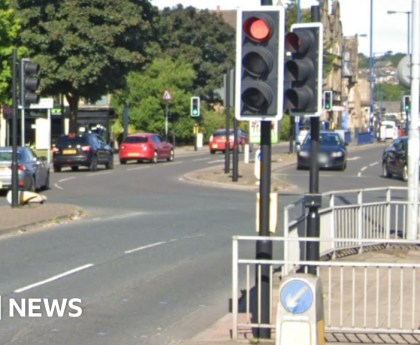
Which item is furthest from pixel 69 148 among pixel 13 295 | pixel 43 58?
pixel 13 295

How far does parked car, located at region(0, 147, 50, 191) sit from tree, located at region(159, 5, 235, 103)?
5346 centimetres

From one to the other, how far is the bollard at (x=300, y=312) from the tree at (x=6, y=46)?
144 feet

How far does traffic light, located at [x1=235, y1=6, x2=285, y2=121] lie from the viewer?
868cm

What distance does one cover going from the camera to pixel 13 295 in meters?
11.3

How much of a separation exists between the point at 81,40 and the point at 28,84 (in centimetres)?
3257

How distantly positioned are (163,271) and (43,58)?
41.8m

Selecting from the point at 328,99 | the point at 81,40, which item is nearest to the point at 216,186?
the point at 328,99

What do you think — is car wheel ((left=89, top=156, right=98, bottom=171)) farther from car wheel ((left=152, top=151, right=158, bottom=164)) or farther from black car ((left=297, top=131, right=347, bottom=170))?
black car ((left=297, top=131, right=347, bottom=170))

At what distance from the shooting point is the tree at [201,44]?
84938mm

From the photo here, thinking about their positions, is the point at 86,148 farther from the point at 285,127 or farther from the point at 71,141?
the point at 285,127

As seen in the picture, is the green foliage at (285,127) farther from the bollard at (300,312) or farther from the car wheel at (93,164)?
the bollard at (300,312)

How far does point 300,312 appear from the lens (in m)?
7.42

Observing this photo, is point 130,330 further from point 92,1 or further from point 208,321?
point 92,1

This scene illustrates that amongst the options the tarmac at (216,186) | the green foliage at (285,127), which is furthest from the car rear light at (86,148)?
the green foliage at (285,127)
